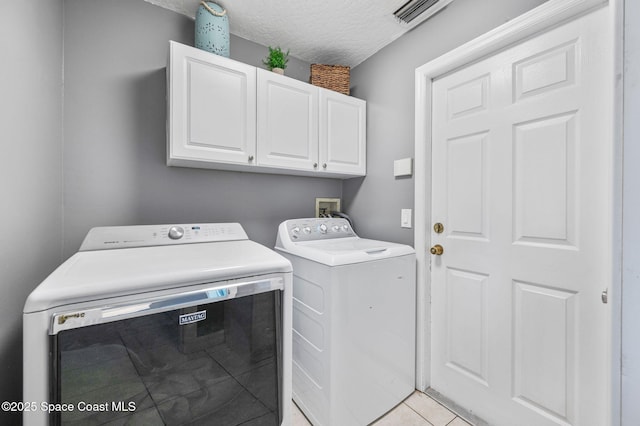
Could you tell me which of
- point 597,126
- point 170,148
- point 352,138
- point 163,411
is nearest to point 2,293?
point 163,411

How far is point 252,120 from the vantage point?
1.57 metres

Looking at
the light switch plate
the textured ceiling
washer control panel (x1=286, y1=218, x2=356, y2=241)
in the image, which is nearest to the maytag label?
A: washer control panel (x1=286, y1=218, x2=356, y2=241)

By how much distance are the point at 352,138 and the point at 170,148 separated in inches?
49.1

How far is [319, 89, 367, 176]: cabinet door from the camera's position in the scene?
6.10 ft

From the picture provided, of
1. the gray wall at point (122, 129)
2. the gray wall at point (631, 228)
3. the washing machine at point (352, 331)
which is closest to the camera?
the gray wall at point (631, 228)

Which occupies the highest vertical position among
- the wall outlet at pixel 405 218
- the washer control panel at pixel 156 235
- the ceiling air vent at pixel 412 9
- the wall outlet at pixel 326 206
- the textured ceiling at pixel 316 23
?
the textured ceiling at pixel 316 23

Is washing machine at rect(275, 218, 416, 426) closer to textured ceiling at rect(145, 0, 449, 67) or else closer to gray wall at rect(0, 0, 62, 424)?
gray wall at rect(0, 0, 62, 424)

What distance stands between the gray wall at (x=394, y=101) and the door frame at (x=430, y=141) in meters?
0.08

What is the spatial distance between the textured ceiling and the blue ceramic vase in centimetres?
9

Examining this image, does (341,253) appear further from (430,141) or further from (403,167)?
(430,141)

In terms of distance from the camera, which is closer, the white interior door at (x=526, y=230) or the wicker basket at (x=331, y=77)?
the white interior door at (x=526, y=230)

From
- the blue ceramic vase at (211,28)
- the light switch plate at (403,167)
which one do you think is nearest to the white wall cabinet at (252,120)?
the blue ceramic vase at (211,28)

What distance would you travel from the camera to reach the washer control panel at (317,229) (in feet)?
5.76

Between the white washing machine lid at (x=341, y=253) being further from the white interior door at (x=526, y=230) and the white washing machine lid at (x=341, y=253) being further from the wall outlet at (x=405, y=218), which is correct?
the white interior door at (x=526, y=230)
